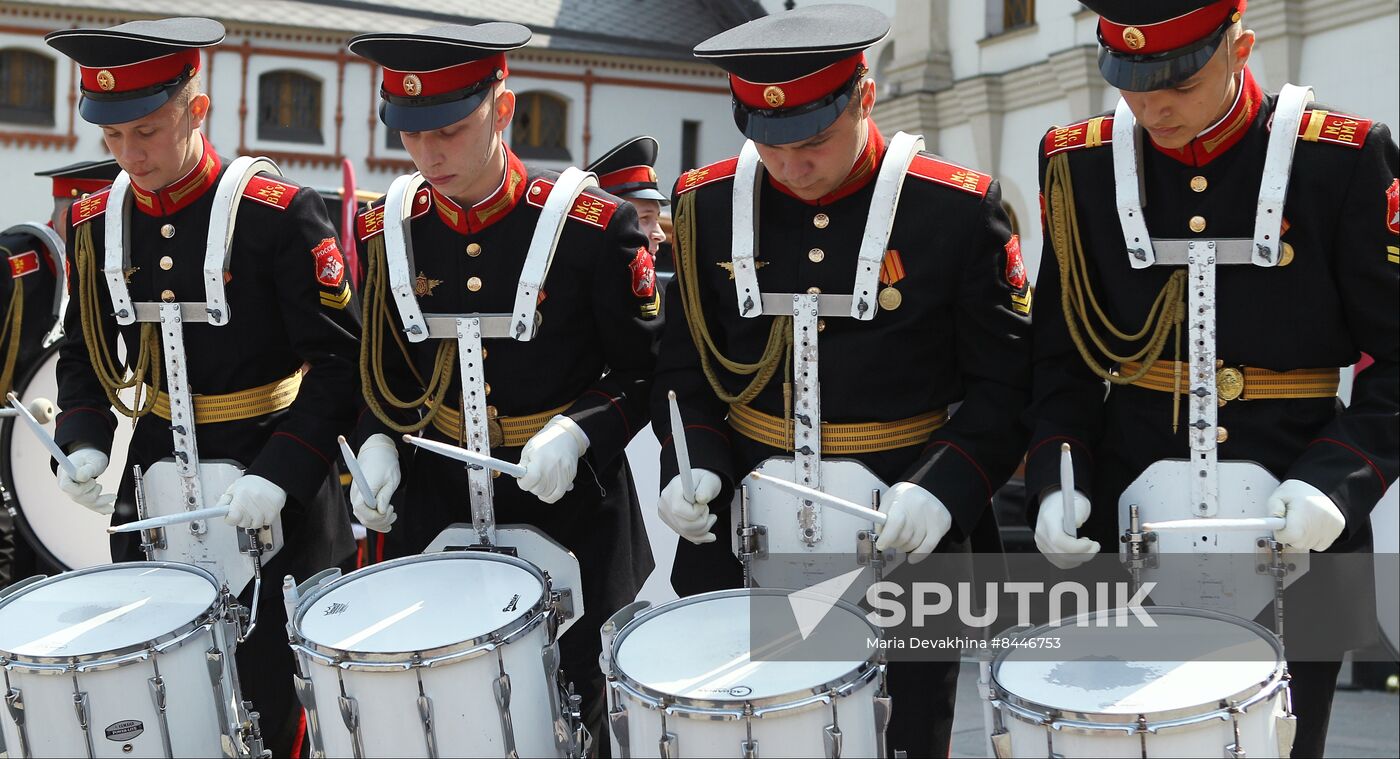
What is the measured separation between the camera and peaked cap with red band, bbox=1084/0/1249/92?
2.86 metres

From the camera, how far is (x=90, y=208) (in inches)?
161

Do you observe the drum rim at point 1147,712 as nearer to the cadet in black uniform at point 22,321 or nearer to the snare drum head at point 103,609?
the snare drum head at point 103,609

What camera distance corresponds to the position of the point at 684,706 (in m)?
2.66

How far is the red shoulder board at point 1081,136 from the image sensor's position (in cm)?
318

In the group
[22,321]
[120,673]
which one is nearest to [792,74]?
[120,673]

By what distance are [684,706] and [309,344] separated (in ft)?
5.66

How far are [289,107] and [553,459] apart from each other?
25825 mm

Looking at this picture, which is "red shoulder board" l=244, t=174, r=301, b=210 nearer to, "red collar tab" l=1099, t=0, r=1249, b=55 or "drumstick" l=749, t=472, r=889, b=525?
"drumstick" l=749, t=472, r=889, b=525

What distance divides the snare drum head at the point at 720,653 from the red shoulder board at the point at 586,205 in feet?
3.51

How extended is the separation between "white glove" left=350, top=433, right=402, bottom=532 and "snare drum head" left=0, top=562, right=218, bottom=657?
14.9 inches

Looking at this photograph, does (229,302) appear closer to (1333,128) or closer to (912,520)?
(912,520)

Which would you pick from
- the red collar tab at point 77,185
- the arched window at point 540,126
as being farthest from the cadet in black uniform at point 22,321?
the arched window at point 540,126

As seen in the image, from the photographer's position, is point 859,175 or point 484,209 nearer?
point 859,175

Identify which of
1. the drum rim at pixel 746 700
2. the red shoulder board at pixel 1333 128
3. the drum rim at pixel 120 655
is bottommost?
the drum rim at pixel 120 655
